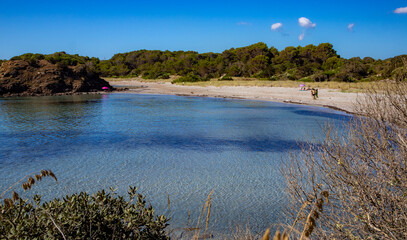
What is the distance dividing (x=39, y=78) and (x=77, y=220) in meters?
39.7

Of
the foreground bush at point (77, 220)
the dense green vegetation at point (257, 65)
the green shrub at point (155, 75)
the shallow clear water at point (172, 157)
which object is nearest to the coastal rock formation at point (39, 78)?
the dense green vegetation at point (257, 65)

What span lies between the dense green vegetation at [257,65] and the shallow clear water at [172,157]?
24.6 metres

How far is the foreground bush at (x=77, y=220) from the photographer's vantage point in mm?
2982

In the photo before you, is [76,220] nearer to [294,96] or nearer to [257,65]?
[294,96]

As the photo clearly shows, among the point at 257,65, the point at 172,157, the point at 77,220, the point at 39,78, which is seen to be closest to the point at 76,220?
the point at 77,220

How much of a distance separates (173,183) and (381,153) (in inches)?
203

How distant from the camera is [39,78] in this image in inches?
1491

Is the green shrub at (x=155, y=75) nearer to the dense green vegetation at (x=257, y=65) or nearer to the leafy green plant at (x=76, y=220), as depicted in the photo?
the dense green vegetation at (x=257, y=65)

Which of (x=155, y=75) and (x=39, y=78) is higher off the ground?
(x=155, y=75)

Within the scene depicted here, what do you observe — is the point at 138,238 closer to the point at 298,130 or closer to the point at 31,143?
the point at 31,143

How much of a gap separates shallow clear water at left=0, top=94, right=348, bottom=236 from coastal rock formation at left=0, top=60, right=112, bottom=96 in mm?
18839

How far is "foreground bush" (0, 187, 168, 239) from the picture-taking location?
9.78 ft

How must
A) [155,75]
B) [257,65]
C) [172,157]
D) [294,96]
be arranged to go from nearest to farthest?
[172,157]
[294,96]
[257,65]
[155,75]

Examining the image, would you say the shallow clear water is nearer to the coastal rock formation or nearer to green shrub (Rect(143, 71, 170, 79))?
the coastal rock formation
